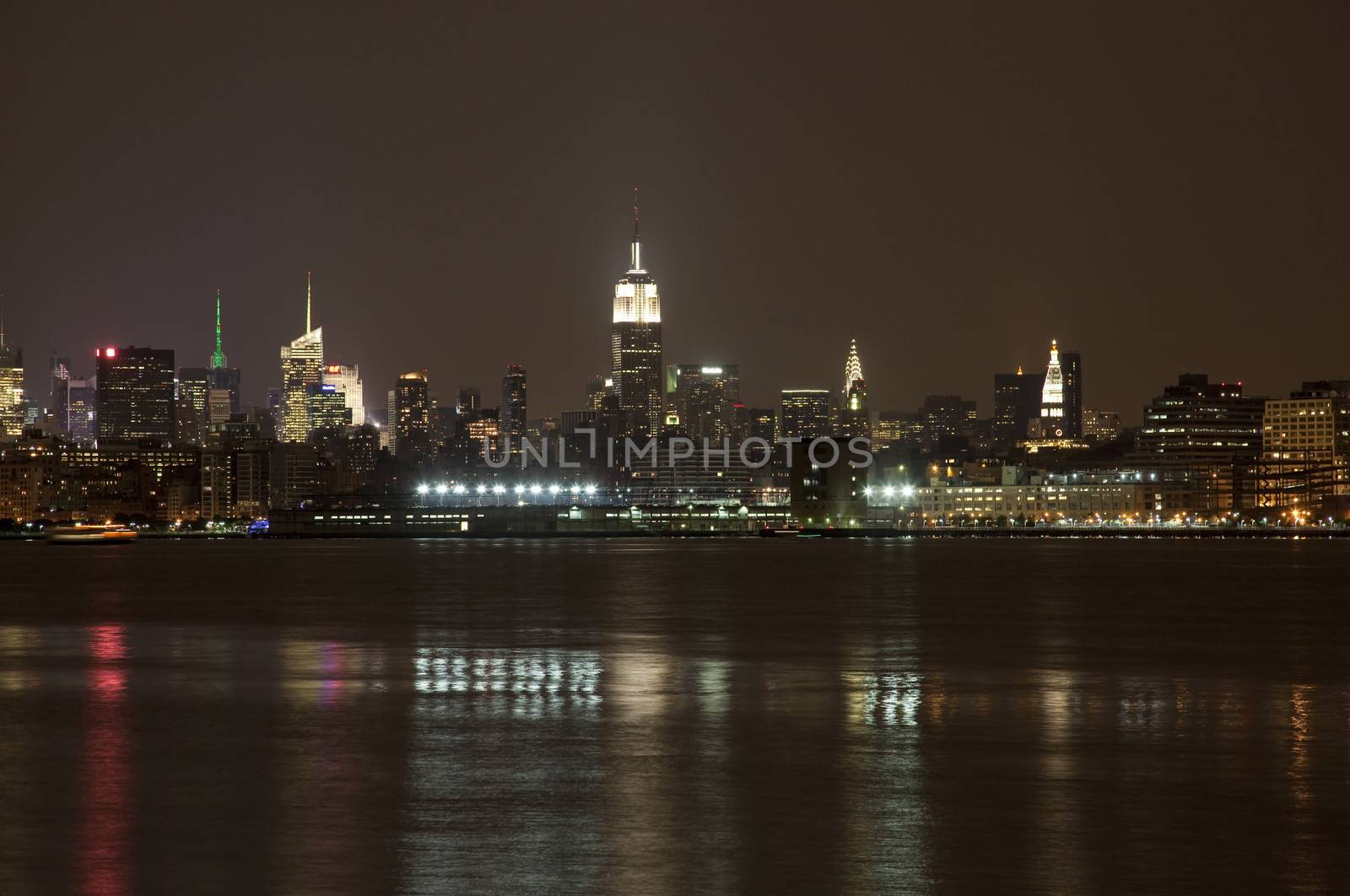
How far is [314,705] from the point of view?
24.1 m

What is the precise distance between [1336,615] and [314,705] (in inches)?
1295

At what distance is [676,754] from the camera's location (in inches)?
755

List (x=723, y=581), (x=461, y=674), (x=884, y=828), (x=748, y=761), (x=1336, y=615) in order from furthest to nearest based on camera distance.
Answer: (x=723, y=581) < (x=1336, y=615) < (x=461, y=674) < (x=748, y=761) < (x=884, y=828)

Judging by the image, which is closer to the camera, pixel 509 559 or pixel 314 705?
pixel 314 705

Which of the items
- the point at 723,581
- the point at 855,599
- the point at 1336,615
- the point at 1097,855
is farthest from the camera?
the point at 723,581

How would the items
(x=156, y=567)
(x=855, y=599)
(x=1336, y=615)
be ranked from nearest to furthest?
(x=1336, y=615) → (x=855, y=599) → (x=156, y=567)

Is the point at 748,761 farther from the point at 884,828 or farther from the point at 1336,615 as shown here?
the point at 1336,615

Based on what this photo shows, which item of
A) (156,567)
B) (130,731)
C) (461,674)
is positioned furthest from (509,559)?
(130,731)

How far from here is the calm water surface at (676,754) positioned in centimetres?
1346

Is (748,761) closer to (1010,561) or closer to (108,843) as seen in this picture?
(108,843)

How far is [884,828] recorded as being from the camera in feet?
48.9

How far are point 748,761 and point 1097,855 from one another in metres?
5.63

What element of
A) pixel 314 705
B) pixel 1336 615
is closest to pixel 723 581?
pixel 1336 615

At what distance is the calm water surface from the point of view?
44.2 feet
